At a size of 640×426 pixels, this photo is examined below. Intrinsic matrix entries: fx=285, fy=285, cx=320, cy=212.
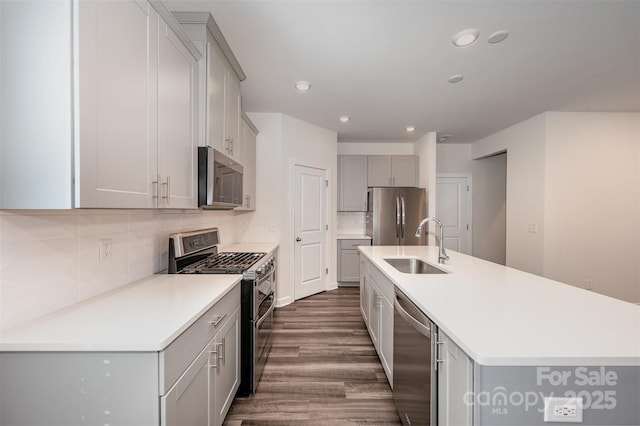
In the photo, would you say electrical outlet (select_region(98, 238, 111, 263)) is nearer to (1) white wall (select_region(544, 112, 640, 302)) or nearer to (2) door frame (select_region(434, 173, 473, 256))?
(1) white wall (select_region(544, 112, 640, 302))

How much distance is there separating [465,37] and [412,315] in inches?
79.7

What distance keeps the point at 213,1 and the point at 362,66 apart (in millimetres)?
1315

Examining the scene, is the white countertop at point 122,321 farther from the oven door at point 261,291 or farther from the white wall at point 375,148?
the white wall at point 375,148

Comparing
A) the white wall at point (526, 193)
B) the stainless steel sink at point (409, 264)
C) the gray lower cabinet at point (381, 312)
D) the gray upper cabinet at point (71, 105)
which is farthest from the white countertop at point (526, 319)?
the white wall at point (526, 193)

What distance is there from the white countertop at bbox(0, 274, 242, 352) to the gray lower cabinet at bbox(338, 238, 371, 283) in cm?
350

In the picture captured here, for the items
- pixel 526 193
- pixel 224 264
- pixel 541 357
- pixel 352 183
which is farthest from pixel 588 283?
pixel 224 264

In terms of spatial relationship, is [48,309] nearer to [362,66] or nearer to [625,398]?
[625,398]

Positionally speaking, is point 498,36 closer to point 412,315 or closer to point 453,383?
point 412,315

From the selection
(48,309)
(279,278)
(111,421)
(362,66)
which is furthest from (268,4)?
(279,278)

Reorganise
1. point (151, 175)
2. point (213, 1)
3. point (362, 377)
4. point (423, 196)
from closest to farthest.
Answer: point (151, 175), point (213, 1), point (362, 377), point (423, 196)

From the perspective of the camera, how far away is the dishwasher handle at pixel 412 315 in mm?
1283

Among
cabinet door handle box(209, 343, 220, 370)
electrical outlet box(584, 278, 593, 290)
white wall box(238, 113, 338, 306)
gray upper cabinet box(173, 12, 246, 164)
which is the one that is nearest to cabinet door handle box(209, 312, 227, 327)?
cabinet door handle box(209, 343, 220, 370)

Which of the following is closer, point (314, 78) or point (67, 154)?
point (67, 154)

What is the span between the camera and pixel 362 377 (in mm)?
2236
